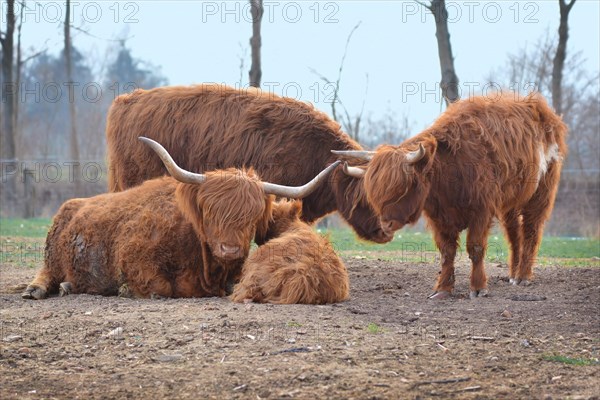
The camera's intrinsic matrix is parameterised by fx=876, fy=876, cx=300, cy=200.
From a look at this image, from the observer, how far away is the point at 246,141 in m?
8.80

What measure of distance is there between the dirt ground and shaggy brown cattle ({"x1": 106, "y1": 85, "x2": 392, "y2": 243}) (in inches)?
76.4

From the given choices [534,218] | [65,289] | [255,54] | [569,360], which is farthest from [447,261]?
[255,54]

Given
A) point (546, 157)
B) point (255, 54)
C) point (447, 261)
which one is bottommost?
point (447, 261)

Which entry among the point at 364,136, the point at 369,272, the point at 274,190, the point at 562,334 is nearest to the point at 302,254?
the point at 274,190

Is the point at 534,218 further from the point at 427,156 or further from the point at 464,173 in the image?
the point at 427,156

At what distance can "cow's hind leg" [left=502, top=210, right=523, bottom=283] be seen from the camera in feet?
27.3

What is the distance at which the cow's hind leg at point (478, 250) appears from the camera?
23.3 feet

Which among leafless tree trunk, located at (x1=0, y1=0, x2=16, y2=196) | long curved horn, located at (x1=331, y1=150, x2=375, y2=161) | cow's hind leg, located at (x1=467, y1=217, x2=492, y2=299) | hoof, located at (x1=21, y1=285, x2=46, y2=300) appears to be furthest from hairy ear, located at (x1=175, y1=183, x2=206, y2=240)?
leafless tree trunk, located at (x1=0, y1=0, x2=16, y2=196)

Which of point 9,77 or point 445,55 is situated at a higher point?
point 9,77

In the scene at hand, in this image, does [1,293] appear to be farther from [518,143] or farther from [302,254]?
[518,143]

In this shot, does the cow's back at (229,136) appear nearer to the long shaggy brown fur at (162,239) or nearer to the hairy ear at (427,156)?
the long shaggy brown fur at (162,239)

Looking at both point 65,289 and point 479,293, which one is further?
point 65,289

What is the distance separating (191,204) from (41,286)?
1718mm

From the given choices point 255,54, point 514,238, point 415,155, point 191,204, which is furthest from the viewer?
point 255,54
